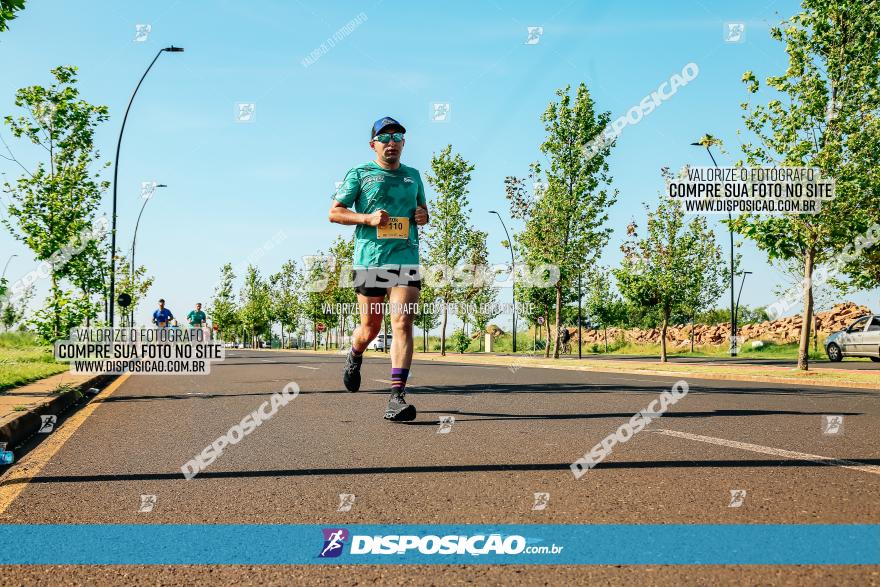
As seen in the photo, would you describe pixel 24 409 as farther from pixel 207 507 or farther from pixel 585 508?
pixel 585 508

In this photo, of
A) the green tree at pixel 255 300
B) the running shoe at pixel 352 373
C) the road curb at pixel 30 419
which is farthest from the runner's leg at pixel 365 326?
the green tree at pixel 255 300

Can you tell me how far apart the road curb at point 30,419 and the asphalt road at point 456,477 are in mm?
236

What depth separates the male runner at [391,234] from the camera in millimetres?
6609

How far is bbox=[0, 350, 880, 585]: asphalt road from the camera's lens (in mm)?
2650

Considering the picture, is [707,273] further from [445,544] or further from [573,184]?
[445,544]

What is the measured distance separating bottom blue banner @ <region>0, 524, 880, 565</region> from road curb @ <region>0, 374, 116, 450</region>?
294 centimetres

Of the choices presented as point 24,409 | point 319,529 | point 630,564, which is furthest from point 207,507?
point 24,409

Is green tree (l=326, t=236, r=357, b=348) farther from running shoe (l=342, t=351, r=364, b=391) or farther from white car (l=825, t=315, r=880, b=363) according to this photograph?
running shoe (l=342, t=351, r=364, b=391)

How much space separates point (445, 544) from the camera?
2932 millimetres

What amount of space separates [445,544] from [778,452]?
313cm

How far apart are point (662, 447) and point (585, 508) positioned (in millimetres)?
2018

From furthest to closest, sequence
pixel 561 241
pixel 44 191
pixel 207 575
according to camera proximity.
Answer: pixel 561 241, pixel 44 191, pixel 207 575

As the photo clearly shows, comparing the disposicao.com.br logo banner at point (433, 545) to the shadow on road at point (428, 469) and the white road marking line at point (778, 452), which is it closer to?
the shadow on road at point (428, 469)

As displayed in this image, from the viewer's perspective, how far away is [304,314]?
242 ft
